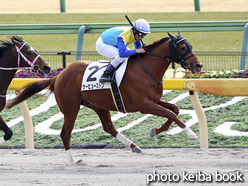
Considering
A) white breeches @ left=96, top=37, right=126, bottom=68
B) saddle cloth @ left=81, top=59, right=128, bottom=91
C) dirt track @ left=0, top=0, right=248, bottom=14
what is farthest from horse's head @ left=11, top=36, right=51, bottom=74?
dirt track @ left=0, top=0, right=248, bottom=14

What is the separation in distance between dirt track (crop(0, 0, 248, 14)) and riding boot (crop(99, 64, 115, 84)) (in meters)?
17.3

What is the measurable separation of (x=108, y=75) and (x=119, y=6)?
64.3 ft

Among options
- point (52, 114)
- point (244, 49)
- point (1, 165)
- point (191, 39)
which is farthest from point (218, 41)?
point (1, 165)

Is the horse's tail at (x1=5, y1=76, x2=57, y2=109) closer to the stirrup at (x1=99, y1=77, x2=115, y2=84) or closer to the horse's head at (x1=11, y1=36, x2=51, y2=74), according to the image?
the horse's head at (x1=11, y1=36, x2=51, y2=74)

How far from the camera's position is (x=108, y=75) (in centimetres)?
526

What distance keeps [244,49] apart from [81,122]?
4537 millimetres

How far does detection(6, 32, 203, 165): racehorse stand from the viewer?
5.00 m

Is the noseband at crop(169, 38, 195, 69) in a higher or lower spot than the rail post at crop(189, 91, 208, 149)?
higher

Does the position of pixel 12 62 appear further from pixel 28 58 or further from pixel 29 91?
pixel 29 91

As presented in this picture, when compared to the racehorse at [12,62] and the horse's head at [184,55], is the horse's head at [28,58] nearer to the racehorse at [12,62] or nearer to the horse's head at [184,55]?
the racehorse at [12,62]

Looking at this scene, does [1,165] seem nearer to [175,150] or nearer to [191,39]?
[175,150]

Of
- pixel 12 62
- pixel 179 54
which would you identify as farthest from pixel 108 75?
pixel 12 62

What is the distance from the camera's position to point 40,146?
21.6 feet

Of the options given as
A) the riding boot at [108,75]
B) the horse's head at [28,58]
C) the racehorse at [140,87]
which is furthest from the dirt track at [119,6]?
the riding boot at [108,75]
